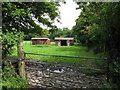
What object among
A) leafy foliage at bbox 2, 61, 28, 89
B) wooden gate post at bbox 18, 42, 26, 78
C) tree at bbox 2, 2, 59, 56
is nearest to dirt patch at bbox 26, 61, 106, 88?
wooden gate post at bbox 18, 42, 26, 78

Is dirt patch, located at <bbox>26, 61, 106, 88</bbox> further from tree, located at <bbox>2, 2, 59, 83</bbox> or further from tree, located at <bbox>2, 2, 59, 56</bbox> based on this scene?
tree, located at <bbox>2, 2, 59, 56</bbox>

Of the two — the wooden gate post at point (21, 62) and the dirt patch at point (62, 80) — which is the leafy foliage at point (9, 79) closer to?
the wooden gate post at point (21, 62)

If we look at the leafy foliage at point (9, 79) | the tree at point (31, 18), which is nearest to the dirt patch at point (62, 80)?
the leafy foliage at point (9, 79)

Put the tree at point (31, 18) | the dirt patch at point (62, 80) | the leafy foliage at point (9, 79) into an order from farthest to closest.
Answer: the tree at point (31, 18) < the dirt patch at point (62, 80) < the leafy foliage at point (9, 79)

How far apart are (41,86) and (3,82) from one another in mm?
1335

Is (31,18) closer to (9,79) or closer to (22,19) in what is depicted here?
(22,19)

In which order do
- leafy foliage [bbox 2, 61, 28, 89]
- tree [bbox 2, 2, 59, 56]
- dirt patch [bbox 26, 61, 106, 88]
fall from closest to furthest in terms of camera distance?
1. leafy foliage [bbox 2, 61, 28, 89]
2. dirt patch [bbox 26, 61, 106, 88]
3. tree [bbox 2, 2, 59, 56]

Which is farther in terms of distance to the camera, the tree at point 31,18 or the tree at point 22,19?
the tree at point 31,18

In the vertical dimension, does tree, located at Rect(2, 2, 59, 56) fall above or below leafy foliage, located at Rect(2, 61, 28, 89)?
above

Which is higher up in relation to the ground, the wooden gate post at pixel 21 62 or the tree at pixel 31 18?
the tree at pixel 31 18

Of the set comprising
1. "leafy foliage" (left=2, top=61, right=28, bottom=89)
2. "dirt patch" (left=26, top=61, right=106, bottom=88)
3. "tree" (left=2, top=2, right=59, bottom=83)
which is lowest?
"dirt patch" (left=26, top=61, right=106, bottom=88)

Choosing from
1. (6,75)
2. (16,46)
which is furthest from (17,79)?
(16,46)

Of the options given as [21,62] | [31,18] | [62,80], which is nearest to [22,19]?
[31,18]

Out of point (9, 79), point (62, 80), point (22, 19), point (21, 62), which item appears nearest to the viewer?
point (9, 79)
